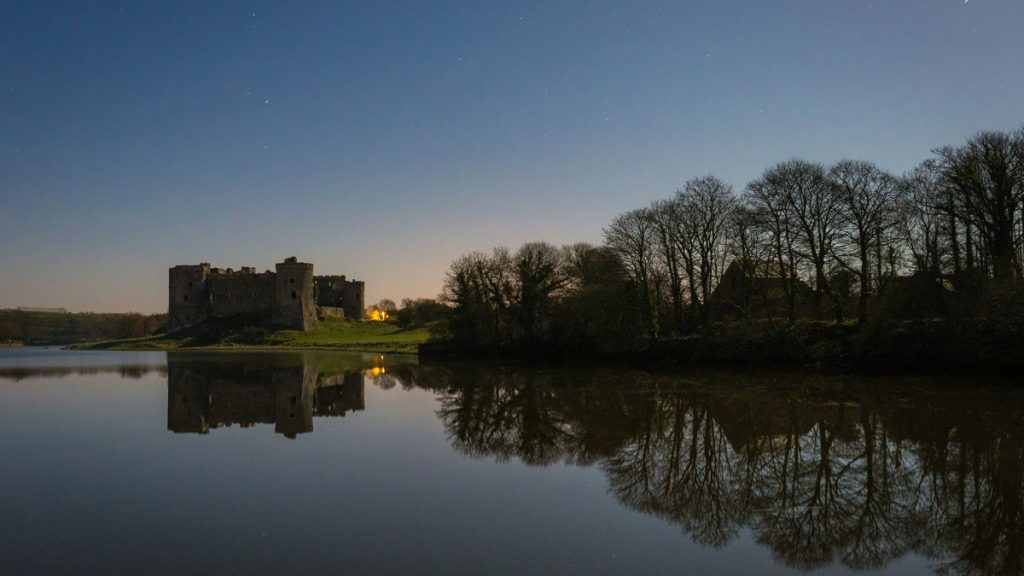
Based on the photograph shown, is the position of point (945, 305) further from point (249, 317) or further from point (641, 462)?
point (249, 317)

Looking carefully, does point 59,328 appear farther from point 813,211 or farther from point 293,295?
point 813,211

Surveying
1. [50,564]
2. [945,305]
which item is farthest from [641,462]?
[945,305]

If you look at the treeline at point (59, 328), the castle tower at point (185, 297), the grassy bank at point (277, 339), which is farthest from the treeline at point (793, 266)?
the treeline at point (59, 328)

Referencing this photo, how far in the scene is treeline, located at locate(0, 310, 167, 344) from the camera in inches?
4181

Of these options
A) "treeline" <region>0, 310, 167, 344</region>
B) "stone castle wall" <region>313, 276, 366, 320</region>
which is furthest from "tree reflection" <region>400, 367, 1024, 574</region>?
"treeline" <region>0, 310, 167, 344</region>

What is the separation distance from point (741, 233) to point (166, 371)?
92.5ft

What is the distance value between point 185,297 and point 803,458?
72.8 m

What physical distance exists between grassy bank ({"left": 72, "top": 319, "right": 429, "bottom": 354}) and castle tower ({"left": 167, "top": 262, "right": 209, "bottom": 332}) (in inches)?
78.1

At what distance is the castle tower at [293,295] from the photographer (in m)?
70.1

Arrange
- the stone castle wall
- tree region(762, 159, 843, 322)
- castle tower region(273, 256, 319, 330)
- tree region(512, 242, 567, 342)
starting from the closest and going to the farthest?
tree region(762, 159, 843, 322)
tree region(512, 242, 567, 342)
castle tower region(273, 256, 319, 330)
the stone castle wall

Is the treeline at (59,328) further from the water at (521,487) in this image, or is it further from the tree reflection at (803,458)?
the tree reflection at (803,458)

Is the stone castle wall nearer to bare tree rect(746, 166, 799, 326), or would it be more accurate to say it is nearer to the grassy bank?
the grassy bank

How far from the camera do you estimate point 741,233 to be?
109ft

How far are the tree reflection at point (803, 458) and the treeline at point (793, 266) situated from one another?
8443 millimetres
